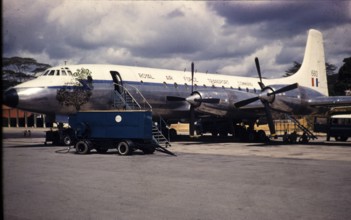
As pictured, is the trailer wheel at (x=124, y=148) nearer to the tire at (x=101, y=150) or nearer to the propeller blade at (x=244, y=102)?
the tire at (x=101, y=150)

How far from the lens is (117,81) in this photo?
A: 81.1 ft

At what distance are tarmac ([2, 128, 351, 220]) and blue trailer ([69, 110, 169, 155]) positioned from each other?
4126 millimetres

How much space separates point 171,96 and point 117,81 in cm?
435

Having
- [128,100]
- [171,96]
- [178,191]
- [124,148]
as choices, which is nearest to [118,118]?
[124,148]

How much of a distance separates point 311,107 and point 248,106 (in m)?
3.97

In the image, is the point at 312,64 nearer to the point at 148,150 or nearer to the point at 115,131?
the point at 148,150

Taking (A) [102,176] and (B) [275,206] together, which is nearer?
(B) [275,206]

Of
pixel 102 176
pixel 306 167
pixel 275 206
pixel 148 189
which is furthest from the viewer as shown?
pixel 306 167

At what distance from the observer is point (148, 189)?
9.49 metres

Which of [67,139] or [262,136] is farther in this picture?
[262,136]

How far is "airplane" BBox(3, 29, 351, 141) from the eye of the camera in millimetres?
21875

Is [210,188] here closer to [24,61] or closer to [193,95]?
[193,95]

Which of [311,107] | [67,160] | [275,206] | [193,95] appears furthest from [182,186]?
[311,107]

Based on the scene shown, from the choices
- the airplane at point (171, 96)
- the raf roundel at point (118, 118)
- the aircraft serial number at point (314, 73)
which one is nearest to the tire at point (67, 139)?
the airplane at point (171, 96)
